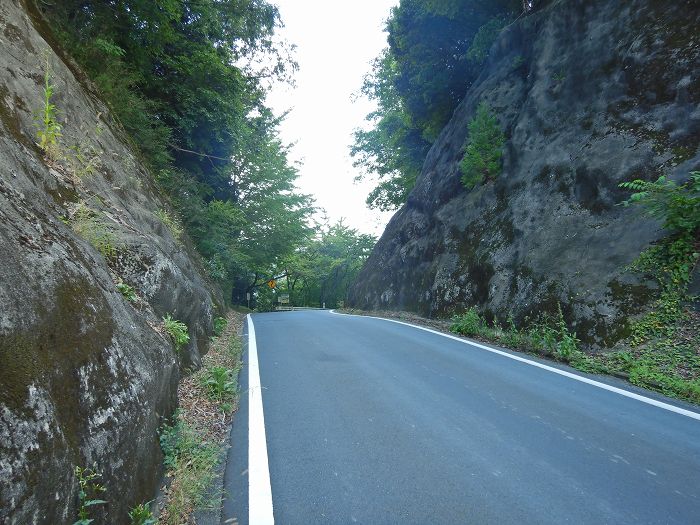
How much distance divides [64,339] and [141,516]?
50.2 inches

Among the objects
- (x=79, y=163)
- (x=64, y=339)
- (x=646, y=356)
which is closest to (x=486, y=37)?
(x=646, y=356)

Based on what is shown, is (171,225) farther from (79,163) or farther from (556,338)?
(556,338)

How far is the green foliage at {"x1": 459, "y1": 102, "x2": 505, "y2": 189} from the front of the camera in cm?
Answer: 1440

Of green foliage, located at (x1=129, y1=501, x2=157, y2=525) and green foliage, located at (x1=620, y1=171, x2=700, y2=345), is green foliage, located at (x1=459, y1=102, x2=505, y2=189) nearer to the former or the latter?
green foliage, located at (x1=620, y1=171, x2=700, y2=345)

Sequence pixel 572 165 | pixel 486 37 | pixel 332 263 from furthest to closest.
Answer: pixel 332 263 < pixel 486 37 < pixel 572 165

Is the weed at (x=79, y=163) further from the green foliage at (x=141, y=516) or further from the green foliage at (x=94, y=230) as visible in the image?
the green foliage at (x=141, y=516)

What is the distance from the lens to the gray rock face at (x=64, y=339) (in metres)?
2.06

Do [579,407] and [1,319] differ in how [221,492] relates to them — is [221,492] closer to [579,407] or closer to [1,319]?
[1,319]

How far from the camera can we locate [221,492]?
329cm

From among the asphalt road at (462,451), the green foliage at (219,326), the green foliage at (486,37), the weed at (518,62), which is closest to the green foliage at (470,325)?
the asphalt road at (462,451)

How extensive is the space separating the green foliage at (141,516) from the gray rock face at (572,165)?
7813 mm

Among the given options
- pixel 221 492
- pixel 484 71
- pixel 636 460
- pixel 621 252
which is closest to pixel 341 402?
pixel 221 492

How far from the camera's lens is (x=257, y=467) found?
3.66 m

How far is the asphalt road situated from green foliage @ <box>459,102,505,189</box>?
9.60m
